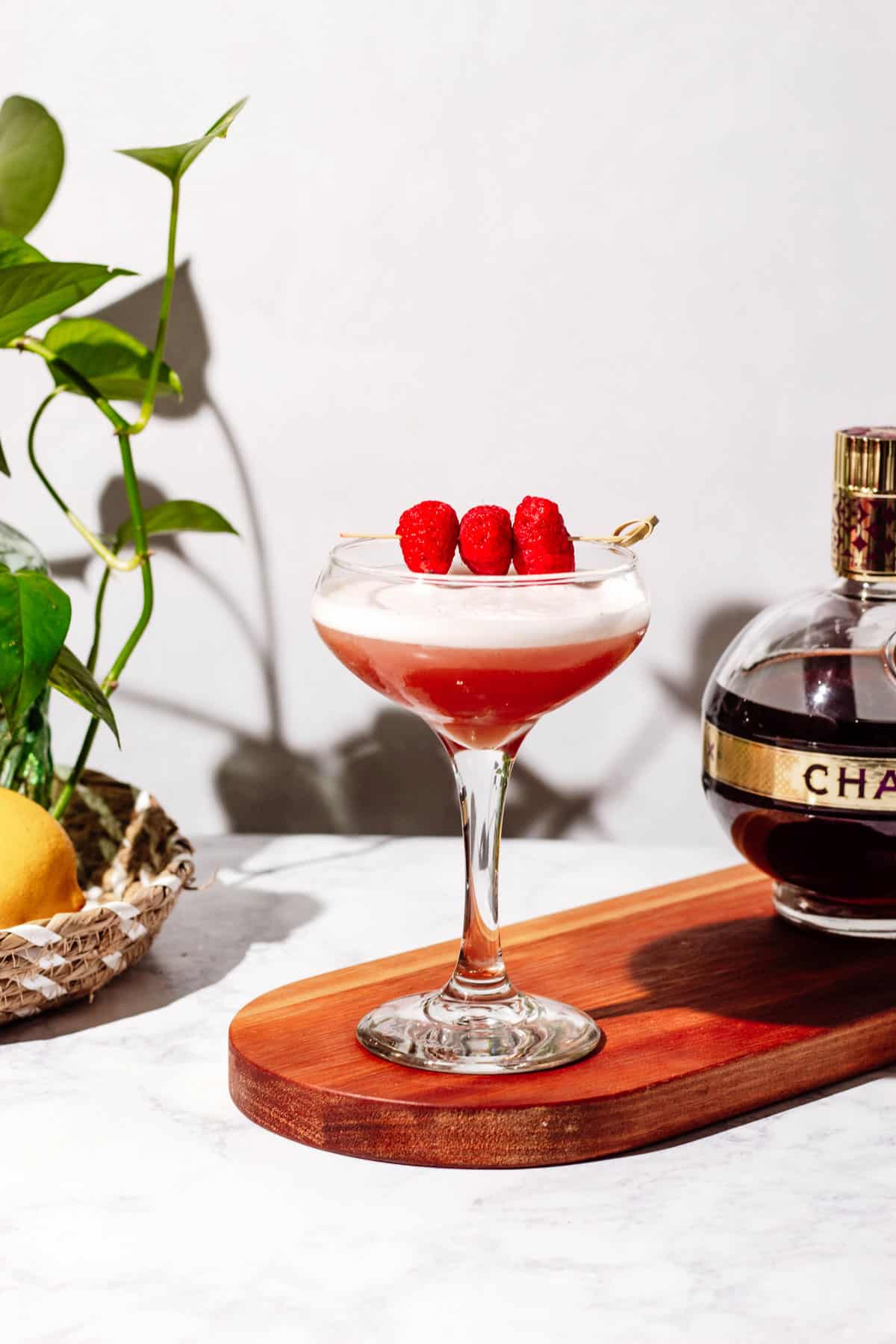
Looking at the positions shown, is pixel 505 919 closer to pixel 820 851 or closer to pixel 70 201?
pixel 820 851

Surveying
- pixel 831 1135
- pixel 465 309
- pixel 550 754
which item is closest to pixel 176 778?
pixel 550 754

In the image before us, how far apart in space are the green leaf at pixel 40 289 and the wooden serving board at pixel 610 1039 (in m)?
0.42

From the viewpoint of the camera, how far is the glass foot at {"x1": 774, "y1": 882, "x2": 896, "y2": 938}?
1.02m

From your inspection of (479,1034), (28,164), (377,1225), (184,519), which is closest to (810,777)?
(479,1034)

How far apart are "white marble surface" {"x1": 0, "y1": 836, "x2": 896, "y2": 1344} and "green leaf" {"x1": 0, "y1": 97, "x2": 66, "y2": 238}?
556mm

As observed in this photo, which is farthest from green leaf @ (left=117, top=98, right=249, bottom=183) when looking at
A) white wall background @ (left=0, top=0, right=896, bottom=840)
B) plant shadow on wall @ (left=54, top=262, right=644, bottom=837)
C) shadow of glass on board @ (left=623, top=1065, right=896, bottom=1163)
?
shadow of glass on board @ (left=623, top=1065, right=896, bottom=1163)

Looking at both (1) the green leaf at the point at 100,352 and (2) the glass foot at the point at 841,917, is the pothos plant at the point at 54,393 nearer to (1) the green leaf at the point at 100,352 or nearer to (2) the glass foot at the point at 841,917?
(1) the green leaf at the point at 100,352

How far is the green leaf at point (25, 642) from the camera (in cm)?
91

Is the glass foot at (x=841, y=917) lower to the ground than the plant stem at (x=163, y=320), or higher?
lower

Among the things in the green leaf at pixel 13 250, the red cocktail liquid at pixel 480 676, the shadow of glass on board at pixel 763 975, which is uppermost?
the green leaf at pixel 13 250

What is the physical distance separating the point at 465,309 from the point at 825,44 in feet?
1.07

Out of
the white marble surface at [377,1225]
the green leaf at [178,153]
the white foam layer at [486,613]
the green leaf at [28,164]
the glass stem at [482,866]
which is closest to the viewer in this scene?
the white marble surface at [377,1225]

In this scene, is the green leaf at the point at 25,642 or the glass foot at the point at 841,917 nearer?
the green leaf at the point at 25,642

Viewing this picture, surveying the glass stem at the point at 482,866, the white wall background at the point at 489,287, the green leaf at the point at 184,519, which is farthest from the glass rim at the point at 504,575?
the white wall background at the point at 489,287
